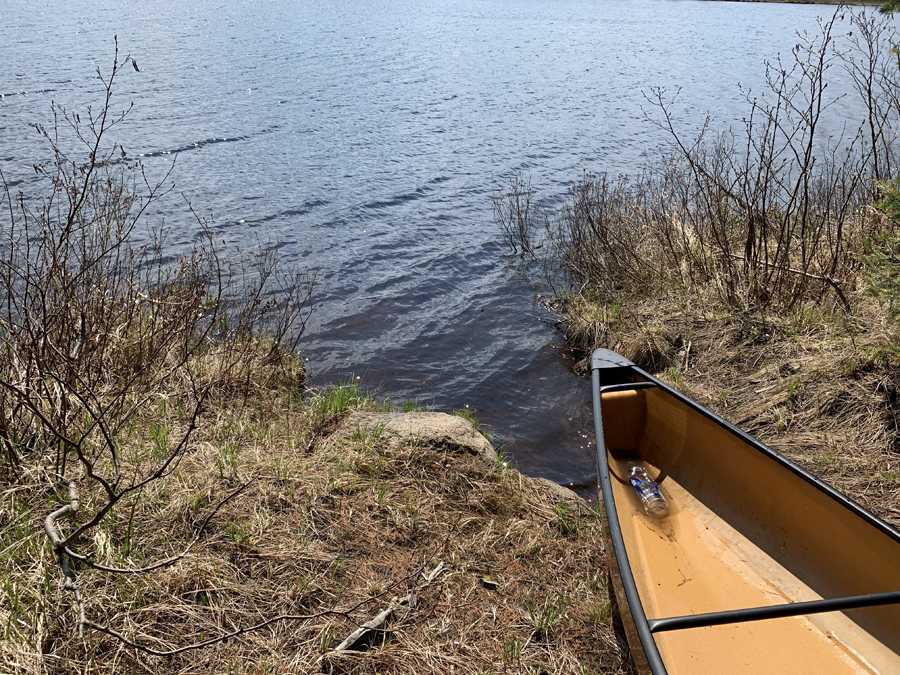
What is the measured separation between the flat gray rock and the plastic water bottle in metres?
1.03

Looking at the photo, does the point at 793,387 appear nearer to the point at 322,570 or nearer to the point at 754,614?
the point at 754,614

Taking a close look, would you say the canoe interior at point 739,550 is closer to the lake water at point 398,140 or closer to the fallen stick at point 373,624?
the lake water at point 398,140

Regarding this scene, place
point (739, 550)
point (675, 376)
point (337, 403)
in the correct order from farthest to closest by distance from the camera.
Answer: point (675, 376), point (337, 403), point (739, 550)

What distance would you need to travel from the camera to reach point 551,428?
21.5ft

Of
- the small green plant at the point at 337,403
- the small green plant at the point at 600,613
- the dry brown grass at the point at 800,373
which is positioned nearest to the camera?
the small green plant at the point at 600,613

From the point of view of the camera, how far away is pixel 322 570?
3309mm

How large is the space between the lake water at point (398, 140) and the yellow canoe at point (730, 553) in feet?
4.25

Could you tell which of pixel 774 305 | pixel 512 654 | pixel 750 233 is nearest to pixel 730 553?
pixel 512 654

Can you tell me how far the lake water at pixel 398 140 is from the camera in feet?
25.8

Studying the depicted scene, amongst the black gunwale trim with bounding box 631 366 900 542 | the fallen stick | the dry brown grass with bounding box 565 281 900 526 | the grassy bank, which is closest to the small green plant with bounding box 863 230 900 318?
the grassy bank

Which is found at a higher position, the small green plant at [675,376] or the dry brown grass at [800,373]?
the dry brown grass at [800,373]

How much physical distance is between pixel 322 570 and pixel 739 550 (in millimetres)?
2520

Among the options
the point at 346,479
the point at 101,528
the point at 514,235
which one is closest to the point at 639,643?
the point at 346,479

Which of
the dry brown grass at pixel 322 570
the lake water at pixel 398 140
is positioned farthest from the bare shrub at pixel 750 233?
the dry brown grass at pixel 322 570
